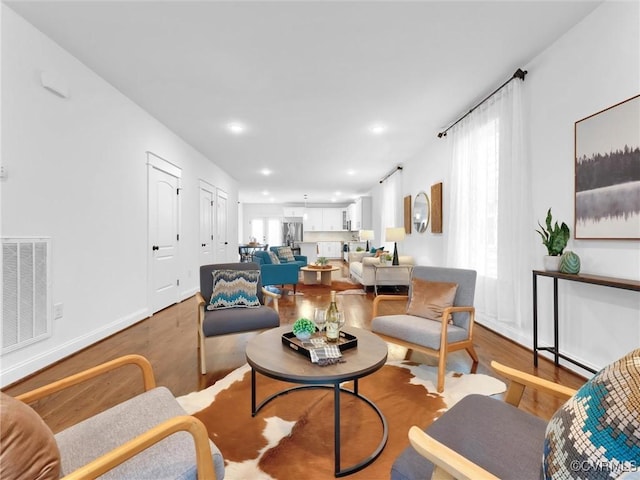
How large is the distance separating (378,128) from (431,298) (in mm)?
2933

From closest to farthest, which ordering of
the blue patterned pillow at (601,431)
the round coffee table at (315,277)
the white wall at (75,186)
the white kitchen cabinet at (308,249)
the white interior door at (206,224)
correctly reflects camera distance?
the blue patterned pillow at (601,431)
the white wall at (75,186)
the white interior door at (206,224)
the round coffee table at (315,277)
the white kitchen cabinet at (308,249)

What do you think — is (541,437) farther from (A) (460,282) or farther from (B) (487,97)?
(B) (487,97)

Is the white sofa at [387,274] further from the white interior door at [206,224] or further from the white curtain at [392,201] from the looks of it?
the white interior door at [206,224]

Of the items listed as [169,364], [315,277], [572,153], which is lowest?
[169,364]

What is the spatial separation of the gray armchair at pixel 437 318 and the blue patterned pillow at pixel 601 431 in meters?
1.51

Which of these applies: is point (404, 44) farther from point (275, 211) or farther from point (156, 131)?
point (275, 211)

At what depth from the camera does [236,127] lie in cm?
447

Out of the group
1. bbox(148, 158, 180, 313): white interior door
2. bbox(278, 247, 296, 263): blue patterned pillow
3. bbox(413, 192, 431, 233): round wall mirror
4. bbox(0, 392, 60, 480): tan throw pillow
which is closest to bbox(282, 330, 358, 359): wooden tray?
bbox(0, 392, 60, 480): tan throw pillow

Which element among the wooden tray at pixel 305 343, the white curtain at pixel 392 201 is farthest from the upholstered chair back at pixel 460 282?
the white curtain at pixel 392 201

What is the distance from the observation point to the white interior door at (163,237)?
13.7ft

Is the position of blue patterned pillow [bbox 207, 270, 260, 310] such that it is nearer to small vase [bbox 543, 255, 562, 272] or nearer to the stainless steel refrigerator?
small vase [bbox 543, 255, 562, 272]

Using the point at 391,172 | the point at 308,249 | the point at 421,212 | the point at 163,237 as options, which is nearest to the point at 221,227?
the point at 163,237

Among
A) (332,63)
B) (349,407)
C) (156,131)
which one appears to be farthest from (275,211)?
(349,407)

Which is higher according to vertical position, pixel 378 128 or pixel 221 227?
pixel 378 128
